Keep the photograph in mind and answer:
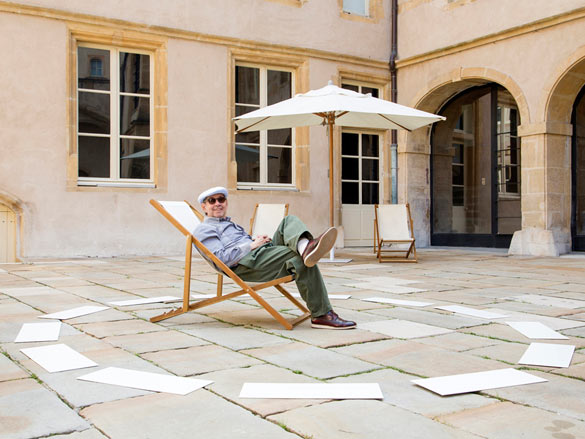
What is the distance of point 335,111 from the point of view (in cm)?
807

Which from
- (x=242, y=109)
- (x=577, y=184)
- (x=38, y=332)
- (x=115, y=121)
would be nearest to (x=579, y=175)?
(x=577, y=184)

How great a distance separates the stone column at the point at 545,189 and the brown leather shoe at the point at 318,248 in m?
6.61

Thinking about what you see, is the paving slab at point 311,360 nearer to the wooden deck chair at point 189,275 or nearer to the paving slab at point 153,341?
the paving slab at point 153,341

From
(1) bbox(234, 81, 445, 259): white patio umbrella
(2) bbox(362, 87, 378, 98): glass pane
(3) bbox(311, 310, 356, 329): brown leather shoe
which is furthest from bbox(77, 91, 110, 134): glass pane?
(3) bbox(311, 310, 356, 329): brown leather shoe

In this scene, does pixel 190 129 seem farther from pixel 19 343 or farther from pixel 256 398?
pixel 256 398

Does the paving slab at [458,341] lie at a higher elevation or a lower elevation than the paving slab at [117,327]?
lower

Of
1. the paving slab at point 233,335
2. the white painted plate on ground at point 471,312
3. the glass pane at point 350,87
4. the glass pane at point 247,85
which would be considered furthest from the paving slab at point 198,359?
the glass pane at point 350,87

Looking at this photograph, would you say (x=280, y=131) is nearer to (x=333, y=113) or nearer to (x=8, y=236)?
(x=333, y=113)

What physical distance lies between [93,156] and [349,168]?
14.2 ft

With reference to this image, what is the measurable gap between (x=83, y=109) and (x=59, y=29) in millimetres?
1107

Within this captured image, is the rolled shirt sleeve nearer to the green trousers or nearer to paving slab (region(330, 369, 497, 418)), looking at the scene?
the green trousers

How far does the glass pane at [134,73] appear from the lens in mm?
9625

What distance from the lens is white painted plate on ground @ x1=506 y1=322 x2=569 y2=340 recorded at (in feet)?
11.5

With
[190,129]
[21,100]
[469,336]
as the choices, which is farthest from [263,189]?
[469,336]
